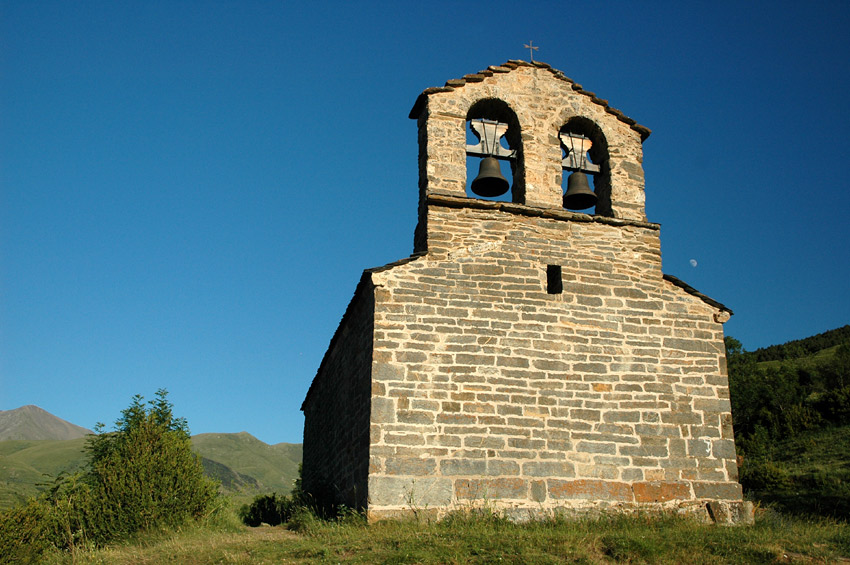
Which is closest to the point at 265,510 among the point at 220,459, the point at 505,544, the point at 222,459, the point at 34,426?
the point at 505,544

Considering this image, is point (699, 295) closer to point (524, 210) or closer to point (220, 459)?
point (524, 210)

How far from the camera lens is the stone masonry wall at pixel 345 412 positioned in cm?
968

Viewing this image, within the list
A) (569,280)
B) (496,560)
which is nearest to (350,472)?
(496,560)

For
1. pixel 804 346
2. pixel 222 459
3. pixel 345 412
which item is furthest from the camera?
pixel 222 459

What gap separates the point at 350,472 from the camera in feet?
33.7

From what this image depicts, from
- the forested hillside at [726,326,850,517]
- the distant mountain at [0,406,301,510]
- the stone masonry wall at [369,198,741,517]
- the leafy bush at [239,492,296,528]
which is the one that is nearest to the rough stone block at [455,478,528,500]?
the stone masonry wall at [369,198,741,517]

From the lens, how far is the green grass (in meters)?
7.59

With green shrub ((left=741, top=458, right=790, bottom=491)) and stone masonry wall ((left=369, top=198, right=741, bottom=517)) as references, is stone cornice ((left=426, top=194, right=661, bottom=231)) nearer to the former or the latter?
stone masonry wall ((left=369, top=198, right=741, bottom=517))

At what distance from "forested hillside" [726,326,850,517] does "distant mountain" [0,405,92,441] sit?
12612 cm

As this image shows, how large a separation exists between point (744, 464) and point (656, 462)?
1744cm

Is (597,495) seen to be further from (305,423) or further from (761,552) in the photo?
(305,423)

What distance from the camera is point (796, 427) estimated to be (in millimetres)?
31438

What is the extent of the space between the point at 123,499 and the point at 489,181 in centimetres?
732

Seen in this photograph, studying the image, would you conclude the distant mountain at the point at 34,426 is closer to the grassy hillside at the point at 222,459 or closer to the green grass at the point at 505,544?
the grassy hillside at the point at 222,459
